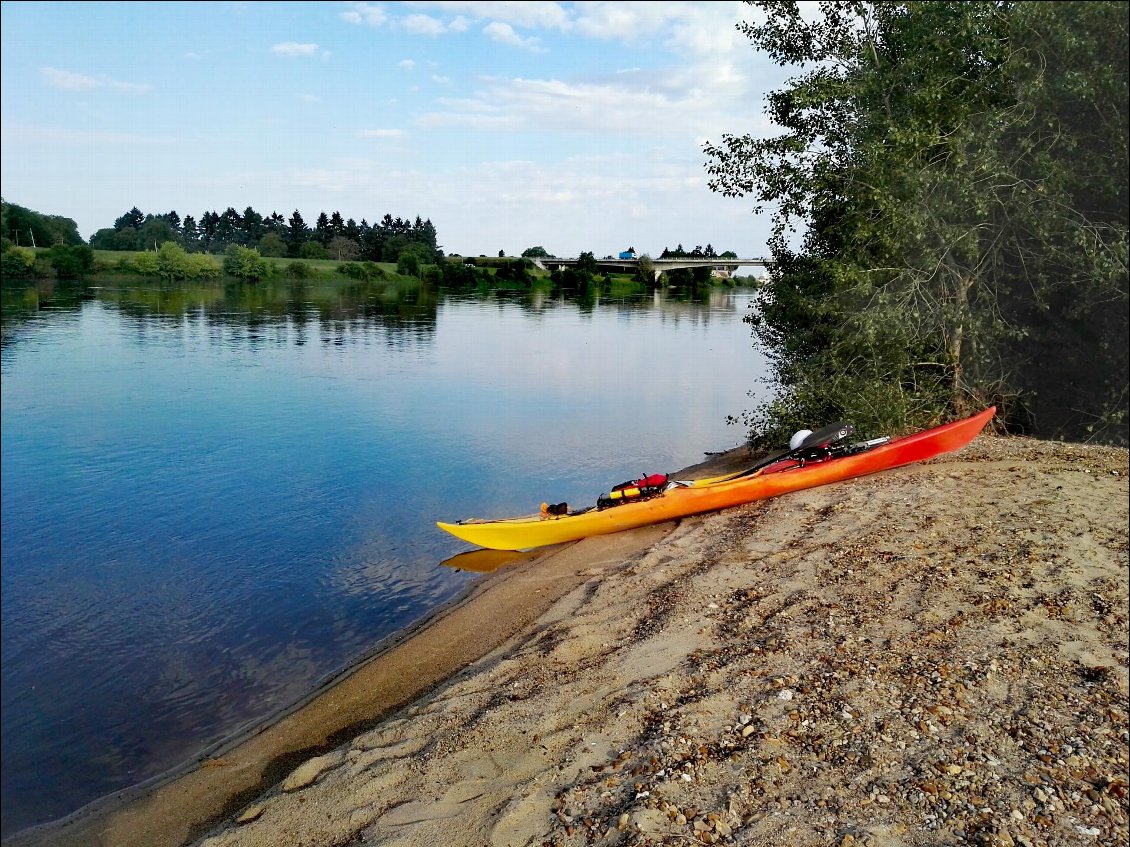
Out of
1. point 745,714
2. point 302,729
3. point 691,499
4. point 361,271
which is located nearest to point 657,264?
point 361,271

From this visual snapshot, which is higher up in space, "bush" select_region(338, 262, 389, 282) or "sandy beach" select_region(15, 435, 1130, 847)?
"bush" select_region(338, 262, 389, 282)

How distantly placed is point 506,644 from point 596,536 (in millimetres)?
3208

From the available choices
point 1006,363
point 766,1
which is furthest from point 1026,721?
point 766,1

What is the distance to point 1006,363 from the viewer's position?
12.8 meters

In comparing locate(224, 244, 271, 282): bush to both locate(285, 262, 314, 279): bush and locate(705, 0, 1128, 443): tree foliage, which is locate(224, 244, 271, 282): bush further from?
locate(705, 0, 1128, 443): tree foliage

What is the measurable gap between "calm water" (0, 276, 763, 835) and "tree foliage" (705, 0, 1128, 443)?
14.3 ft

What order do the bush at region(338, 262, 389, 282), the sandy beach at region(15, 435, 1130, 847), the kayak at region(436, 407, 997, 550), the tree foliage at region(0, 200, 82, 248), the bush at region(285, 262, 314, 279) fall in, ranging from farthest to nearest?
the bush at region(338, 262, 389, 282) < the bush at region(285, 262, 314, 279) < the tree foliage at region(0, 200, 82, 248) < the kayak at region(436, 407, 997, 550) < the sandy beach at region(15, 435, 1130, 847)

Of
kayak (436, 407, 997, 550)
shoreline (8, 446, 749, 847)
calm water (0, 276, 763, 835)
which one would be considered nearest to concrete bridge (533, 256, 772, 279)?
calm water (0, 276, 763, 835)

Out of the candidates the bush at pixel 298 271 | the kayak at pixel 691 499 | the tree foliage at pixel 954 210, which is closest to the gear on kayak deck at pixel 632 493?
the kayak at pixel 691 499

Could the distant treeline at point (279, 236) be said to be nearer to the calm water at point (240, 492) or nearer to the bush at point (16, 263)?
the bush at point (16, 263)

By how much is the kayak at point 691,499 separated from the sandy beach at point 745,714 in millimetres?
1445

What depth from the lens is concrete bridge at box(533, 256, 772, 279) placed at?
273ft

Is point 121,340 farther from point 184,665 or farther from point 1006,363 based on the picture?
point 1006,363

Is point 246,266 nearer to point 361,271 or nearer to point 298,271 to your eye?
point 298,271
